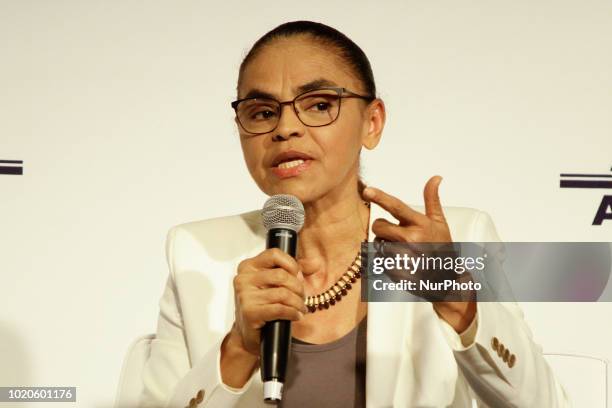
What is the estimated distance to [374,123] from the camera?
6.13 ft

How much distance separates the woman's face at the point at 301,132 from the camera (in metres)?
1.67

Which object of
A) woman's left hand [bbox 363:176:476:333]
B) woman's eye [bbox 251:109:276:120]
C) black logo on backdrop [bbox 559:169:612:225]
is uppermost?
woman's eye [bbox 251:109:276:120]

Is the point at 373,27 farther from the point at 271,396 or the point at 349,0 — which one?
the point at 271,396

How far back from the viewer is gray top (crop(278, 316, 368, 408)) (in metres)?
1.62

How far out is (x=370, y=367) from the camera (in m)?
1.59

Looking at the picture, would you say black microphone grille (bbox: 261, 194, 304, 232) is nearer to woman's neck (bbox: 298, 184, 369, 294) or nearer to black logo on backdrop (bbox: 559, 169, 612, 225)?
woman's neck (bbox: 298, 184, 369, 294)

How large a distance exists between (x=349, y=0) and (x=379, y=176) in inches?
18.0

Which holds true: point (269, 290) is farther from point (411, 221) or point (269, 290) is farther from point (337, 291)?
point (337, 291)

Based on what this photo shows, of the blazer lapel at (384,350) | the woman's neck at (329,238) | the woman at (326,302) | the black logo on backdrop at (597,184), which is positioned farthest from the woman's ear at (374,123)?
the black logo on backdrop at (597,184)

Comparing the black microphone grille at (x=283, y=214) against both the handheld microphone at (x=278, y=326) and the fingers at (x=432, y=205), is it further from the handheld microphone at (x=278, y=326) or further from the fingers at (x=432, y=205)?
the fingers at (x=432, y=205)

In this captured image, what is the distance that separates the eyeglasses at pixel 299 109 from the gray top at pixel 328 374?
428mm

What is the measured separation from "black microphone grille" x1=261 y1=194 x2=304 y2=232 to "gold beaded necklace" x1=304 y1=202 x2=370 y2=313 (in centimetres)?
42

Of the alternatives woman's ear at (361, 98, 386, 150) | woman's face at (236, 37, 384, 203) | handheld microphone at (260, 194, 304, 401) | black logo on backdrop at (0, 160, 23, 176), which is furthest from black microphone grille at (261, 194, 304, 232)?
black logo on backdrop at (0, 160, 23, 176)

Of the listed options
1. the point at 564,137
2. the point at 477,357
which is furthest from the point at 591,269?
the point at 477,357
